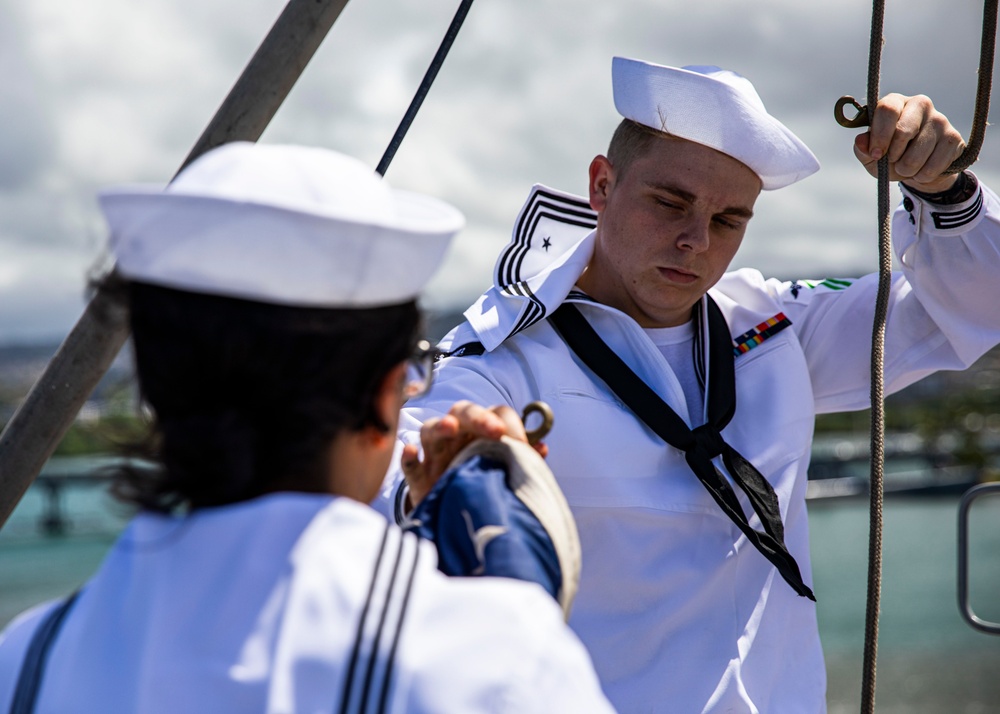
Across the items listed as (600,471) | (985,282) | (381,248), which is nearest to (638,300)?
(600,471)

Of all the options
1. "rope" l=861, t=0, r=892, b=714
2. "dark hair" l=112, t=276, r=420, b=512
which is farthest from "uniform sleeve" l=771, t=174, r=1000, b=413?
"dark hair" l=112, t=276, r=420, b=512

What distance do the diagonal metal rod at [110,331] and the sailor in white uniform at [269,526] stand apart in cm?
71

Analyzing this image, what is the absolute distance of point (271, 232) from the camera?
97 centimetres

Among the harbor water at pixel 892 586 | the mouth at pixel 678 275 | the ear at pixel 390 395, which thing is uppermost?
the ear at pixel 390 395

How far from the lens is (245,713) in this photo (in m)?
0.92

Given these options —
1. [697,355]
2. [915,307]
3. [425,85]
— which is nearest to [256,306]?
[425,85]

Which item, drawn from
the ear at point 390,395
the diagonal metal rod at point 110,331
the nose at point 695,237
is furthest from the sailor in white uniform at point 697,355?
the ear at point 390,395

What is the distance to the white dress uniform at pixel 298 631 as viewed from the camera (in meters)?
0.93

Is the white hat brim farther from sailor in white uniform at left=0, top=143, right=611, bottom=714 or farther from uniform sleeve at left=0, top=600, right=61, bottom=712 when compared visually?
uniform sleeve at left=0, top=600, right=61, bottom=712

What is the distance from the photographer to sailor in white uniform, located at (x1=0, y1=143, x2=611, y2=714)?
934mm

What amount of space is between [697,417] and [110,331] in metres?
1.19

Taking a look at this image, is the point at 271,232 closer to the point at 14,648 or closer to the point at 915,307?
the point at 14,648

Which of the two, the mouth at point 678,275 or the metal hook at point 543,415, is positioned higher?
the mouth at point 678,275

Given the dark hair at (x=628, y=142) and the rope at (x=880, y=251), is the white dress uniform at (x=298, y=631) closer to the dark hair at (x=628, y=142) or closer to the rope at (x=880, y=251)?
the rope at (x=880, y=251)
